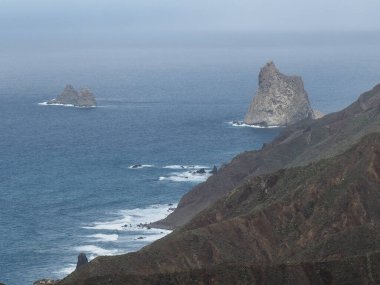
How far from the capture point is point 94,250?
13225 cm

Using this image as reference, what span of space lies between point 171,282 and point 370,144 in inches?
1755

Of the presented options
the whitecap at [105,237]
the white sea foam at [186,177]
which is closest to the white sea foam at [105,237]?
the whitecap at [105,237]

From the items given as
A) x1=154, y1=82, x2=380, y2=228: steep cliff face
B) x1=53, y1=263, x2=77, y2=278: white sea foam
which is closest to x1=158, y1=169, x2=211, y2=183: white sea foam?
x1=154, y1=82, x2=380, y2=228: steep cliff face

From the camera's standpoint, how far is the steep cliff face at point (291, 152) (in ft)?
500

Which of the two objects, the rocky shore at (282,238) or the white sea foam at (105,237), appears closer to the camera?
the rocky shore at (282,238)

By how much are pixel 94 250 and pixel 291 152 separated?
55.5 metres

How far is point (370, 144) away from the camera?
117688 mm

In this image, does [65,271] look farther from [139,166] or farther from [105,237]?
[139,166]

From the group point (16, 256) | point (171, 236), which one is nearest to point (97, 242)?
point (16, 256)

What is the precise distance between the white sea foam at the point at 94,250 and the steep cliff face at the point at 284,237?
15077 mm

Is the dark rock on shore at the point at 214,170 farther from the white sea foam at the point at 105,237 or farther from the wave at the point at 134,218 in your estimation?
the white sea foam at the point at 105,237

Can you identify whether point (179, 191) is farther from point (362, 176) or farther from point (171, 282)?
point (171, 282)

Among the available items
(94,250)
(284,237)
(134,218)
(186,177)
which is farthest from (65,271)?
(186,177)

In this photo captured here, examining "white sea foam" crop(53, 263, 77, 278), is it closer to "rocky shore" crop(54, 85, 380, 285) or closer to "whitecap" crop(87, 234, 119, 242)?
"whitecap" crop(87, 234, 119, 242)
